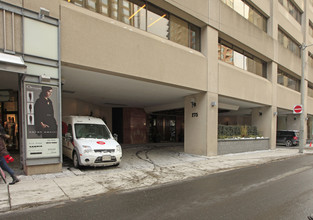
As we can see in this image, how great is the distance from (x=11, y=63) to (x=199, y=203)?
616 cm

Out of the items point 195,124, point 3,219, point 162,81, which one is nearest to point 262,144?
point 195,124

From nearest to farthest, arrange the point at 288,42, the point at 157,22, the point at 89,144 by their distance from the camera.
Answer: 1. the point at 89,144
2. the point at 157,22
3. the point at 288,42

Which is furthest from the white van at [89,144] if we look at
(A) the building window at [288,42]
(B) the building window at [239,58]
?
(A) the building window at [288,42]

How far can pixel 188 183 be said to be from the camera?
6586mm

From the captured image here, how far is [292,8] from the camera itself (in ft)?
74.2

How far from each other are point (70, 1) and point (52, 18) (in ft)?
4.53

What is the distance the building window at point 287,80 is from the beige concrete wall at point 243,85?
3.74 meters

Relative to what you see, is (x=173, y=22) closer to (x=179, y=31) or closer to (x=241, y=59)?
(x=179, y=31)

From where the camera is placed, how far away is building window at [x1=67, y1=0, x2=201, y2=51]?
8.71m

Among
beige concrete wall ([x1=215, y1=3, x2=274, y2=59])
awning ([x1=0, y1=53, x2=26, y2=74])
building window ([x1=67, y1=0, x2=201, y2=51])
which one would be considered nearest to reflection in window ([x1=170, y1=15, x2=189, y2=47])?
building window ([x1=67, y1=0, x2=201, y2=51])

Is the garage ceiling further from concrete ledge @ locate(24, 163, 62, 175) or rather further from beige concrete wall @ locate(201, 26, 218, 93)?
concrete ledge @ locate(24, 163, 62, 175)

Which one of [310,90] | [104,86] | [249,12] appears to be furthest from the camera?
[310,90]

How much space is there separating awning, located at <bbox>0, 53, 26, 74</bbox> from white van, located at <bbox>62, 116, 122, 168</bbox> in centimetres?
314

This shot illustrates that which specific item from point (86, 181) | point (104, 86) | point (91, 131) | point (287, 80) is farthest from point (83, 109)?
point (287, 80)
